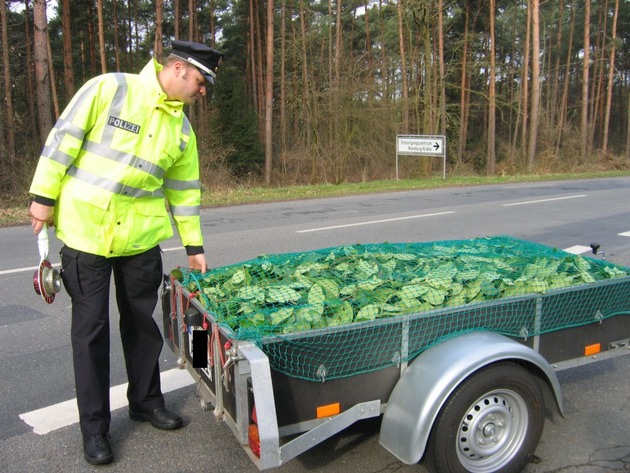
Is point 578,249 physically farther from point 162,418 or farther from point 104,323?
point 104,323

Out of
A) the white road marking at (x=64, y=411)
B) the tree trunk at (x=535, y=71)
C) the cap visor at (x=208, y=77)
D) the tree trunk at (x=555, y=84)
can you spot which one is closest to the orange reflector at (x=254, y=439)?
the white road marking at (x=64, y=411)

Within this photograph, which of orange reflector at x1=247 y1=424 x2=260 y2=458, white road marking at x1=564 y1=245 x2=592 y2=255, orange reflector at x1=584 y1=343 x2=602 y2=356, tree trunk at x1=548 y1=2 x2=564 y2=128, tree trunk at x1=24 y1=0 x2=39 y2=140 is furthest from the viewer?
tree trunk at x1=548 y1=2 x2=564 y2=128

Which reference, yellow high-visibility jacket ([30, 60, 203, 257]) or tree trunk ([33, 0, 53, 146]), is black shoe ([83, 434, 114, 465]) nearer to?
yellow high-visibility jacket ([30, 60, 203, 257])

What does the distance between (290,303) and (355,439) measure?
3.02 feet

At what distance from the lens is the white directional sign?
843 inches

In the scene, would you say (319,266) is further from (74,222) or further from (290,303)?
(74,222)

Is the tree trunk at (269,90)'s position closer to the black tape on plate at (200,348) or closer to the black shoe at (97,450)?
the black shoe at (97,450)

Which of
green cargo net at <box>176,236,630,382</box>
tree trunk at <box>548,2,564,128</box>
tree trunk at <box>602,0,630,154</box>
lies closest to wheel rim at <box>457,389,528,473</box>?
green cargo net at <box>176,236,630,382</box>

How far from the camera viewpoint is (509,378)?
2709 millimetres

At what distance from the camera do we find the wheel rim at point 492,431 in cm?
271

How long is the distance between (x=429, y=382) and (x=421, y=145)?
66.0 feet

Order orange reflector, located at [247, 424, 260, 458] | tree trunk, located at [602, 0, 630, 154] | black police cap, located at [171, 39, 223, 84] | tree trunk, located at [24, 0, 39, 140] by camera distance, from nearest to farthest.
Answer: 1. orange reflector, located at [247, 424, 260, 458]
2. black police cap, located at [171, 39, 223, 84]
3. tree trunk, located at [24, 0, 39, 140]
4. tree trunk, located at [602, 0, 630, 154]

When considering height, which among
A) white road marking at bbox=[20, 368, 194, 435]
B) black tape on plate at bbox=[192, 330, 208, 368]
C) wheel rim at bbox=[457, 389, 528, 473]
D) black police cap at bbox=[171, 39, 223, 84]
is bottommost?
white road marking at bbox=[20, 368, 194, 435]

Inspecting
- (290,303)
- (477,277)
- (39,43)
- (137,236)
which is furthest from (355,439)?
(39,43)
